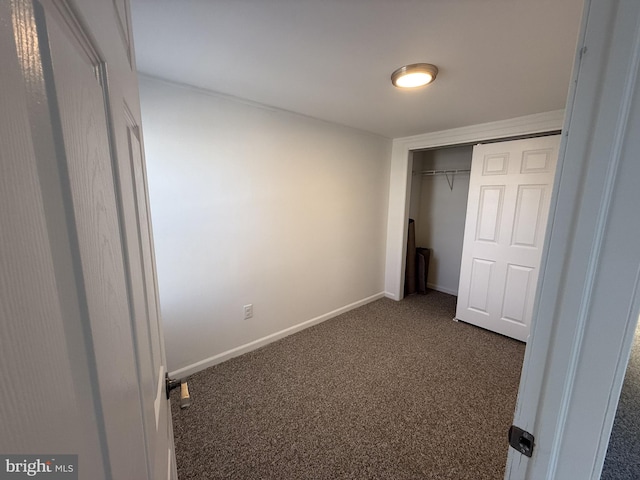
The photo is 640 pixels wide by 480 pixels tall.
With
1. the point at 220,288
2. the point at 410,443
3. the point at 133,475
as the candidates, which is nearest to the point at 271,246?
the point at 220,288

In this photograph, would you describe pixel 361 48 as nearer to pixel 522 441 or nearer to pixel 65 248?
pixel 65 248

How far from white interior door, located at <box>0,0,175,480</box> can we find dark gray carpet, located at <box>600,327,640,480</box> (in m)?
A: 1.60

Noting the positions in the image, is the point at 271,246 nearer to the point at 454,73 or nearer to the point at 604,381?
the point at 454,73

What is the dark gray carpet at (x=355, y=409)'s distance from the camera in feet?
4.66

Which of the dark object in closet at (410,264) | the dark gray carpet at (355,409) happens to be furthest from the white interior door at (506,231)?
the dark object in closet at (410,264)

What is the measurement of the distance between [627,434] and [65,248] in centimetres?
221

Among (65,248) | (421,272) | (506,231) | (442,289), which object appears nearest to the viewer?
(65,248)

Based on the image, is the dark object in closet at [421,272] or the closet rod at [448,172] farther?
the dark object in closet at [421,272]

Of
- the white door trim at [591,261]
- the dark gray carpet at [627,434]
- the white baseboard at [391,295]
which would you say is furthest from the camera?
the white baseboard at [391,295]

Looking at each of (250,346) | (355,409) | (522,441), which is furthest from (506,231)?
(250,346)

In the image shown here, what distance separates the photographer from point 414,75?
160 cm

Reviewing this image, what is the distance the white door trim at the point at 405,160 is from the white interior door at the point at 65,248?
306 centimetres

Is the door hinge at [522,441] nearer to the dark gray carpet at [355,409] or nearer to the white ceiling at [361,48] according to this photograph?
the dark gray carpet at [355,409]

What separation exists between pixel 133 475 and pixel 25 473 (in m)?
0.30
